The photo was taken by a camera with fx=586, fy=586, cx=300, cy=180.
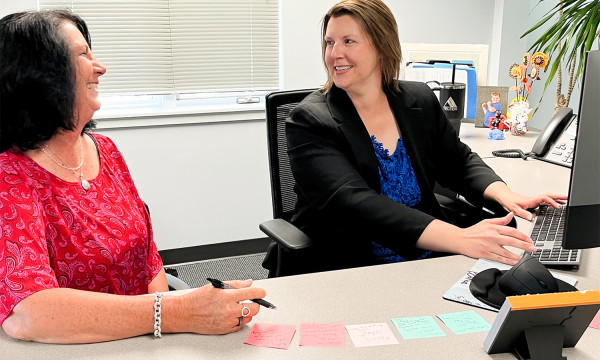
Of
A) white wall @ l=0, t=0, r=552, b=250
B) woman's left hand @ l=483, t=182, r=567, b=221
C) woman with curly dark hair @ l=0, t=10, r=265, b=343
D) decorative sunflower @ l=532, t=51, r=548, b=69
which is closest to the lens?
woman with curly dark hair @ l=0, t=10, r=265, b=343

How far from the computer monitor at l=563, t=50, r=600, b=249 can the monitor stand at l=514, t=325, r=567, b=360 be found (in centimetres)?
23

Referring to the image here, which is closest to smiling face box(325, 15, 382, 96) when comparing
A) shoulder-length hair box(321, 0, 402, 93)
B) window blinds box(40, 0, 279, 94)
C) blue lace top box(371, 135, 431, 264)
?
shoulder-length hair box(321, 0, 402, 93)

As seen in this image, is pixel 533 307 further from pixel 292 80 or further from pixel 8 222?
pixel 292 80

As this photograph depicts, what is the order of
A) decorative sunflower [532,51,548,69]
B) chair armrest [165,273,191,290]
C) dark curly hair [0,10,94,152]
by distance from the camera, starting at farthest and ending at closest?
decorative sunflower [532,51,548,69]
chair armrest [165,273,191,290]
dark curly hair [0,10,94,152]

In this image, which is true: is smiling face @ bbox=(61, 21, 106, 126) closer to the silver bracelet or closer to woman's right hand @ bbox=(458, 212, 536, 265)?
the silver bracelet

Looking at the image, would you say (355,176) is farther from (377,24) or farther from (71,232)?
(71,232)

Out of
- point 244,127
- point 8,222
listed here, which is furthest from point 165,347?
point 244,127

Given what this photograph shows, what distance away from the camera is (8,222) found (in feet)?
3.79

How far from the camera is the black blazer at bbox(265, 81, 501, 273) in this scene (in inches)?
64.8

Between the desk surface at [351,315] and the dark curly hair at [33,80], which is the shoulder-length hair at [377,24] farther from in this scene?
the dark curly hair at [33,80]

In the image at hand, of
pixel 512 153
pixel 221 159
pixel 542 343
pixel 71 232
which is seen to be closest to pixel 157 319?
pixel 71 232

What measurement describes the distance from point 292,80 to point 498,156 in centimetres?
143

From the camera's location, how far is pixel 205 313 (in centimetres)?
114

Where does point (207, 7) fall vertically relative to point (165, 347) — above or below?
above
